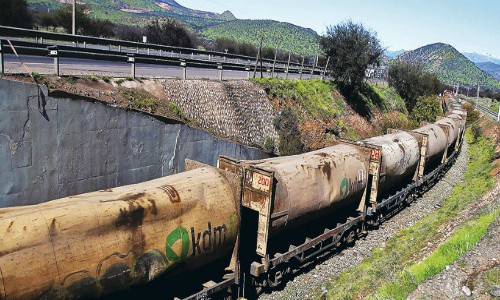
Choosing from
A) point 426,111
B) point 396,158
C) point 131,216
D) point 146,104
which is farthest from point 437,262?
point 426,111

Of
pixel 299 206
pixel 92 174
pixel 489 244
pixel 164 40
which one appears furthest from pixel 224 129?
pixel 164 40

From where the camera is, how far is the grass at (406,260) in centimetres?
930

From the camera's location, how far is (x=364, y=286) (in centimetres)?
1026

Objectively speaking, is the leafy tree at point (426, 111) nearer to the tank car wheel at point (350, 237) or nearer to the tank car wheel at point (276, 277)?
the tank car wheel at point (350, 237)

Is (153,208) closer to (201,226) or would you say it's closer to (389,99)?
(201,226)

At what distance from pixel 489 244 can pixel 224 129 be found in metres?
12.3

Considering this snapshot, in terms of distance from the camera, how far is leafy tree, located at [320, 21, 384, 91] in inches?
1409

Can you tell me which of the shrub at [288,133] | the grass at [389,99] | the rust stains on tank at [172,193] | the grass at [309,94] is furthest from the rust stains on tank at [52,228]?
the grass at [389,99]

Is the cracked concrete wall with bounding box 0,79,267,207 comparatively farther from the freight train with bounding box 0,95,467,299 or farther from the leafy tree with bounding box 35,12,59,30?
the leafy tree with bounding box 35,12,59,30

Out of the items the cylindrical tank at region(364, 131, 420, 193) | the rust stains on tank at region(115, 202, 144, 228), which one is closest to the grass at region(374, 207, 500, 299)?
the cylindrical tank at region(364, 131, 420, 193)

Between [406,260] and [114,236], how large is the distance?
30.4ft

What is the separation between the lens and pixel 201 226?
8.00 meters

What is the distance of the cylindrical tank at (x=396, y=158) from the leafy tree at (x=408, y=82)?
35817 mm

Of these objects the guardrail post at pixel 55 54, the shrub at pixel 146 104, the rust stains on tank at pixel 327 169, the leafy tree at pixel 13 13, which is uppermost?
the leafy tree at pixel 13 13
